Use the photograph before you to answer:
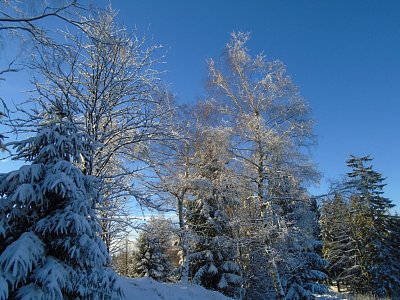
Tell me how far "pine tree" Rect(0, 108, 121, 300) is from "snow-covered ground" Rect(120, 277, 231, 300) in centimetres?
288

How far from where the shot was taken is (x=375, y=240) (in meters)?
26.9

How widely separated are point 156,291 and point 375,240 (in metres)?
24.6

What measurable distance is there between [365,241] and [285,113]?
21.7 metres

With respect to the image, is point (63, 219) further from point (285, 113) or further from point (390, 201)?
point (390, 201)

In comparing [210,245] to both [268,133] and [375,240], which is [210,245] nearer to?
[268,133]

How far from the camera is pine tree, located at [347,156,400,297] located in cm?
2562

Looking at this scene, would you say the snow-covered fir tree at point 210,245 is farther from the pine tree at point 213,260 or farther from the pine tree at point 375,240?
the pine tree at point 375,240

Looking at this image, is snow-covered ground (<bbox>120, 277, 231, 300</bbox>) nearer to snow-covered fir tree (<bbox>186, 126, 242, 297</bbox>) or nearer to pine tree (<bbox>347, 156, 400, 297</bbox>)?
snow-covered fir tree (<bbox>186, 126, 242, 297</bbox>)

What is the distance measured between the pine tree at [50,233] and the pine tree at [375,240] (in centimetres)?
2449

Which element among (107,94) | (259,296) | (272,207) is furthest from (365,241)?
(107,94)

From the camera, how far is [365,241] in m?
27.8

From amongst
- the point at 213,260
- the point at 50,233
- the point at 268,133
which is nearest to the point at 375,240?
the point at 213,260

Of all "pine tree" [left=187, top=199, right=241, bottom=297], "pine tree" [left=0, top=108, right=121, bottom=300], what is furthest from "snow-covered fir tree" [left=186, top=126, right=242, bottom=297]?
"pine tree" [left=0, top=108, right=121, bottom=300]

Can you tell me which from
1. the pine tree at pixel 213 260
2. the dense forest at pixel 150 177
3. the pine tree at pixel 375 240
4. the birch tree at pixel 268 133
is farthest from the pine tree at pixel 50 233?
the pine tree at pixel 375 240
